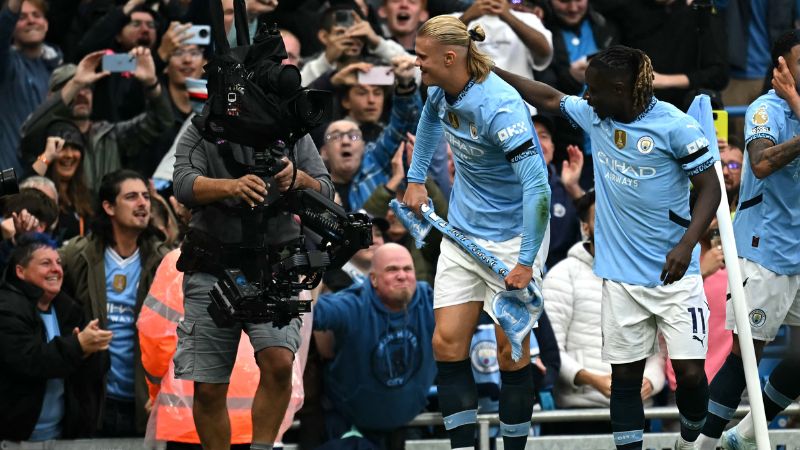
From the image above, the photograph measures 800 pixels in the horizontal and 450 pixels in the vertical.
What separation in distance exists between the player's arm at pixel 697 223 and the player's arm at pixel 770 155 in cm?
88

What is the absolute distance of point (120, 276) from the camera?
10.9 metres

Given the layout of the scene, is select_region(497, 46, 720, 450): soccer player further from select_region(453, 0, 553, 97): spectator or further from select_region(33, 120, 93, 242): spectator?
select_region(33, 120, 93, 242): spectator

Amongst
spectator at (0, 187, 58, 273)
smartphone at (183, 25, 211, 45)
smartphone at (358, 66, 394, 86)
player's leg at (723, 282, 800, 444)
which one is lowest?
player's leg at (723, 282, 800, 444)

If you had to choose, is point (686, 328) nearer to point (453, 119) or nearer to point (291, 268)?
point (453, 119)

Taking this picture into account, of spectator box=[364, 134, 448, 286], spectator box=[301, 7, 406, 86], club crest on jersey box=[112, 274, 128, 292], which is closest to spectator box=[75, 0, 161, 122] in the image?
spectator box=[301, 7, 406, 86]

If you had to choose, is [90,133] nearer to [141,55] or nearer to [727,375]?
[141,55]

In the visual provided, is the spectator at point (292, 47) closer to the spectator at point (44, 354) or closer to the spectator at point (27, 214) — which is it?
the spectator at point (27, 214)

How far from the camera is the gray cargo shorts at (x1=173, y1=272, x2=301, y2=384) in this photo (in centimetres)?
859

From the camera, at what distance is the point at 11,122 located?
13203mm

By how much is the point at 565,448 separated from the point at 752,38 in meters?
5.86

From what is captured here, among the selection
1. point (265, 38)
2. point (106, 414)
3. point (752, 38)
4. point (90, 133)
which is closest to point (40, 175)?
point (90, 133)

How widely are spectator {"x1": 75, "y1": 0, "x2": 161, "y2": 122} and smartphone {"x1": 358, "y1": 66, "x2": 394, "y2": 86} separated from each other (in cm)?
206

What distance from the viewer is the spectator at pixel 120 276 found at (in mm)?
10727

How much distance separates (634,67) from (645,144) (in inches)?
16.9
